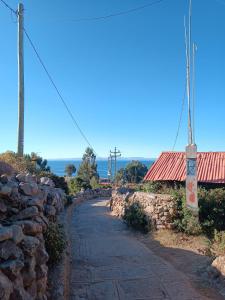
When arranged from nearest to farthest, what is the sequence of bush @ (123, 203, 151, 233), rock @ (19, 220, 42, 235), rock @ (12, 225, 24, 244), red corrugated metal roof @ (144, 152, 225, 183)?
rock @ (12, 225, 24, 244) → rock @ (19, 220, 42, 235) → bush @ (123, 203, 151, 233) → red corrugated metal roof @ (144, 152, 225, 183)

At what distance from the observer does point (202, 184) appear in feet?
64.6

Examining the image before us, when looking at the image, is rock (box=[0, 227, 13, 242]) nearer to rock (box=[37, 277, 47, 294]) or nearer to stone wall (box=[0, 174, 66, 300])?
stone wall (box=[0, 174, 66, 300])

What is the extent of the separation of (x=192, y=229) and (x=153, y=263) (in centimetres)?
339

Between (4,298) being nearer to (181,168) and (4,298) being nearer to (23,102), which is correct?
(23,102)

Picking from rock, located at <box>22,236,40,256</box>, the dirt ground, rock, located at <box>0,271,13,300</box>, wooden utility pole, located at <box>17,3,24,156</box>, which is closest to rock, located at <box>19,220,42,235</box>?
rock, located at <box>22,236,40,256</box>

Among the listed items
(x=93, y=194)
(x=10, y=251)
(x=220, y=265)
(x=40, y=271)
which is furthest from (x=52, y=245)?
(x=93, y=194)

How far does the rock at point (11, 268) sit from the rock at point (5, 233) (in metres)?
0.30

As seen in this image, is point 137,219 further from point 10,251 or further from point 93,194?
point 93,194

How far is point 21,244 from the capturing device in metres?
4.68

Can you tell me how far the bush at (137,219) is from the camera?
1296 centimetres

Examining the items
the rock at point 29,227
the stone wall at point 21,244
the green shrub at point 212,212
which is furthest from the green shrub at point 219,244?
the rock at point 29,227

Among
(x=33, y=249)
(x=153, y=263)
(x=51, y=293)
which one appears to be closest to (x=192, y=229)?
(x=153, y=263)

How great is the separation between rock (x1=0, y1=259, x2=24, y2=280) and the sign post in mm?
8766

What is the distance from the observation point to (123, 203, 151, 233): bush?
42.5ft
